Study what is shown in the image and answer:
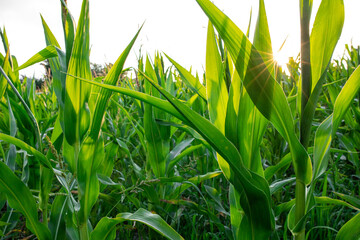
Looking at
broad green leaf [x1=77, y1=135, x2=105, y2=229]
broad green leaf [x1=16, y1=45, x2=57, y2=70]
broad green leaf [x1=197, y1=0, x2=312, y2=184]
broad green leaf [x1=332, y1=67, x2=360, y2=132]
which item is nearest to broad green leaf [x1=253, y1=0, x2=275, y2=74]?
broad green leaf [x1=197, y1=0, x2=312, y2=184]

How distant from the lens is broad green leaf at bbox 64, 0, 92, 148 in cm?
75

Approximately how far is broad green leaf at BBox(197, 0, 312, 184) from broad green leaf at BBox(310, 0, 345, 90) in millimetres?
104

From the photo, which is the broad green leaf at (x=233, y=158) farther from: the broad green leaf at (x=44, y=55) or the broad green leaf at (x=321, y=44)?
the broad green leaf at (x=44, y=55)

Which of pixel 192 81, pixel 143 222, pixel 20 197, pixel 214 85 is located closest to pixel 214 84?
pixel 214 85

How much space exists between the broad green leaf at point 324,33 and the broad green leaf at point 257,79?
10 cm

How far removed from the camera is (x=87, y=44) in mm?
794

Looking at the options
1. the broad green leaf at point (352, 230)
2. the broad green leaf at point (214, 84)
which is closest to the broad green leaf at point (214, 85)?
the broad green leaf at point (214, 84)

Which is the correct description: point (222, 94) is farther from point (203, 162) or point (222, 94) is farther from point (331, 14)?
point (203, 162)

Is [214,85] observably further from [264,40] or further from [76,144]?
[76,144]

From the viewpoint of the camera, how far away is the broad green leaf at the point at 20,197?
2.45ft

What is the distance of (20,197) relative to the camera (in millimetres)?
772

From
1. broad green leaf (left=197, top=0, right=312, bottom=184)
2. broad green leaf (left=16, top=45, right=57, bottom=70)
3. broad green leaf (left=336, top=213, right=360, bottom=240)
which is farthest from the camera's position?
broad green leaf (left=16, top=45, right=57, bottom=70)

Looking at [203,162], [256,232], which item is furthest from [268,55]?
[203,162]

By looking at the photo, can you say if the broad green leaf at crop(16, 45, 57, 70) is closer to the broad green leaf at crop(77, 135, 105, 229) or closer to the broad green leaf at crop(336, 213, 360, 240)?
the broad green leaf at crop(77, 135, 105, 229)
